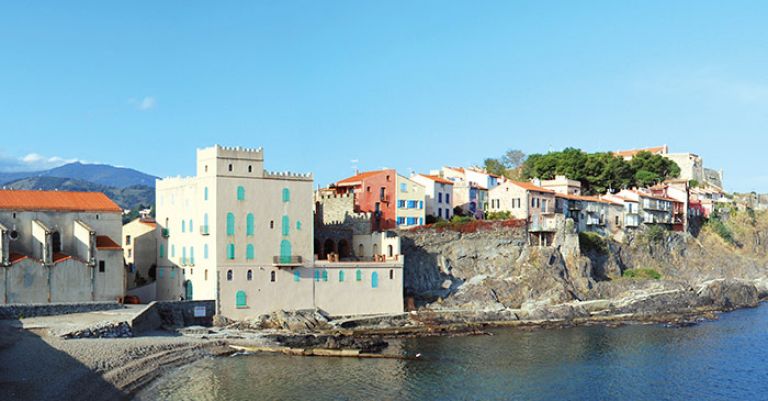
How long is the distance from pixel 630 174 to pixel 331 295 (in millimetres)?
52533

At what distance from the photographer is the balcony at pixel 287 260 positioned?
48.8m

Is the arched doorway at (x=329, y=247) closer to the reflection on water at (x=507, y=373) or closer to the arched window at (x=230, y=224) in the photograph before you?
the arched window at (x=230, y=224)

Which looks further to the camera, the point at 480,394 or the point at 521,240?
the point at 521,240

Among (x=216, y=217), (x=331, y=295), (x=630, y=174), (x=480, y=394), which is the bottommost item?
(x=480, y=394)

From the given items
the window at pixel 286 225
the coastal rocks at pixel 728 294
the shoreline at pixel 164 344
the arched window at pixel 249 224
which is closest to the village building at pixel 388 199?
the shoreline at pixel 164 344

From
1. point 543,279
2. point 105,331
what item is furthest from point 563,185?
point 105,331

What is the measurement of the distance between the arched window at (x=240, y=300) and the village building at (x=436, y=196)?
2335cm

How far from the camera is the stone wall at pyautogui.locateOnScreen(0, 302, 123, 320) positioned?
40281 mm

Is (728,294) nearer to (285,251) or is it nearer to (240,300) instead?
(285,251)

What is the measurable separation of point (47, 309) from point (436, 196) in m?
→ 35.5

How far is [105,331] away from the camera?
3866 cm

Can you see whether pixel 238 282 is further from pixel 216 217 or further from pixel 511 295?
pixel 511 295

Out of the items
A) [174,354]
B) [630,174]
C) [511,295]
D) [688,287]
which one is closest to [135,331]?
[174,354]

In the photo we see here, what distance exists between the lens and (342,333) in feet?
155
